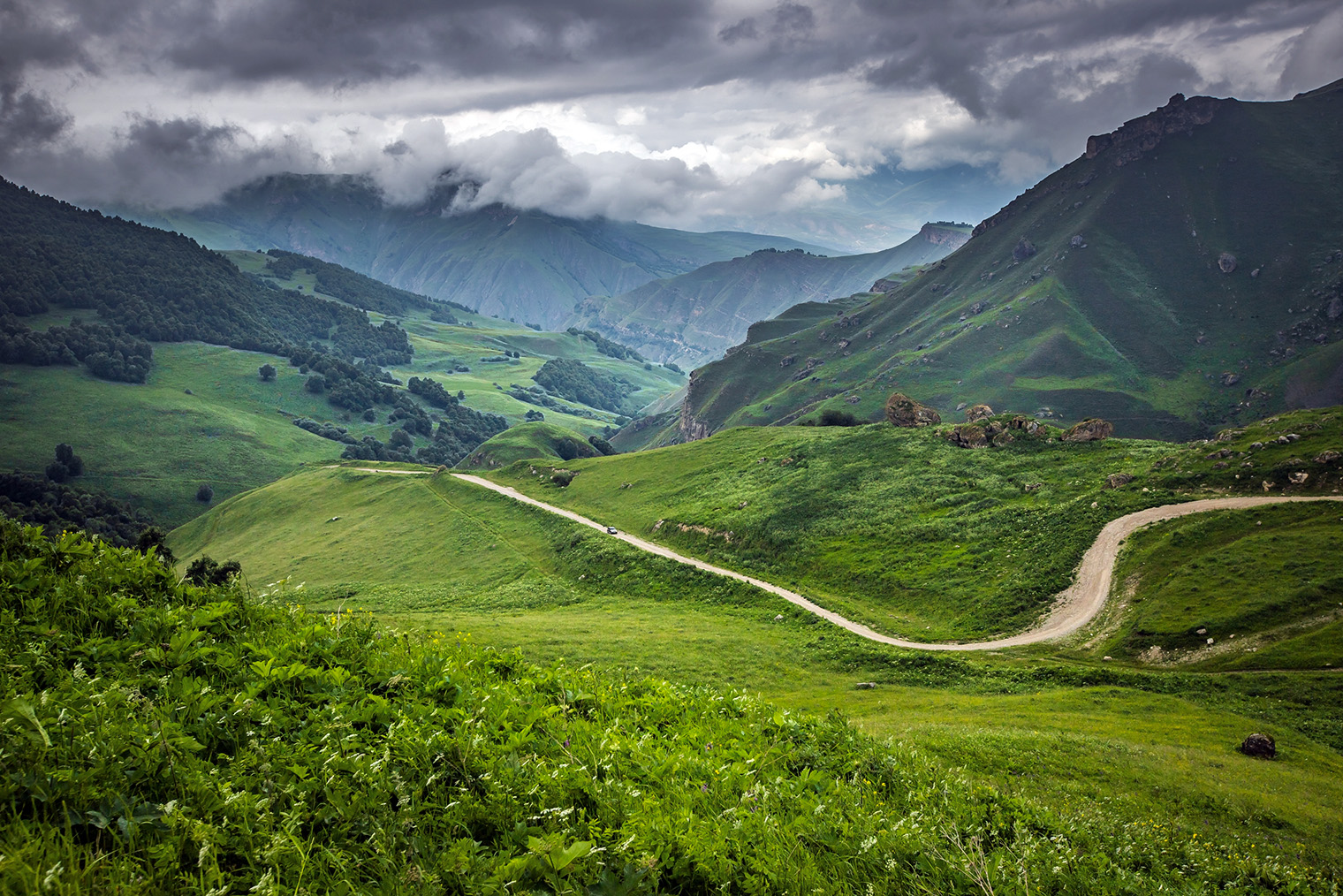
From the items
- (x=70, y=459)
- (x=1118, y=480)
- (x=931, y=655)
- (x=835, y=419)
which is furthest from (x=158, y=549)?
(x=70, y=459)

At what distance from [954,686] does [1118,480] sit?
34.2m

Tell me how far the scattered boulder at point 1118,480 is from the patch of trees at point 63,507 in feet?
531

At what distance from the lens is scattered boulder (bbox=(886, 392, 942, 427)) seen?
3482 inches

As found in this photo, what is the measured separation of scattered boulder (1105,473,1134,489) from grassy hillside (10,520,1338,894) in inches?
2220

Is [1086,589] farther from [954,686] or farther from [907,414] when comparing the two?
[907,414]

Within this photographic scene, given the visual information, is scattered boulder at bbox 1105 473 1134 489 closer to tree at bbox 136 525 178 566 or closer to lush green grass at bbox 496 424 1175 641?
lush green grass at bbox 496 424 1175 641

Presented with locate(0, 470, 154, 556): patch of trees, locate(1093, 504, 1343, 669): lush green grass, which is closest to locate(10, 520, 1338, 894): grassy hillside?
locate(1093, 504, 1343, 669): lush green grass

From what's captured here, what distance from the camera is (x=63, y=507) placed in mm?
135375

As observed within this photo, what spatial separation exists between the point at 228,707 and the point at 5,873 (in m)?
2.77

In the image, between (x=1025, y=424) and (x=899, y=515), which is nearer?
(x=899, y=515)

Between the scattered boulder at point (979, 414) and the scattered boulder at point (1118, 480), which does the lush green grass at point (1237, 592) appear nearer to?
the scattered boulder at point (1118, 480)

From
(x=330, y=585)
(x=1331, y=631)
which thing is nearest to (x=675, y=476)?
(x=330, y=585)

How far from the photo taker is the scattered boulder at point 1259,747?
2536cm

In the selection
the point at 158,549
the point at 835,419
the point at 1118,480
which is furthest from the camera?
the point at 835,419
